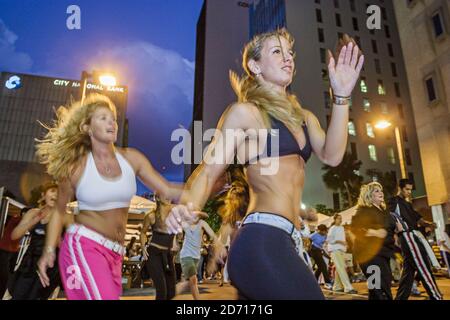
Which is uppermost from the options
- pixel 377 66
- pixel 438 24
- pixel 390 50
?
pixel 390 50

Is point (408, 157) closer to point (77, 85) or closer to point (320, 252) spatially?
point (320, 252)

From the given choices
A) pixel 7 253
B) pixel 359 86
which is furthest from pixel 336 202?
pixel 7 253

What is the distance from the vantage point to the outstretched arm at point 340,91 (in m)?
1.96

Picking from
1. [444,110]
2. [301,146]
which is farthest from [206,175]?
[444,110]

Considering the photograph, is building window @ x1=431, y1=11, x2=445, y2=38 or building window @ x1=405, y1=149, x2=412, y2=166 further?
building window @ x1=405, y1=149, x2=412, y2=166

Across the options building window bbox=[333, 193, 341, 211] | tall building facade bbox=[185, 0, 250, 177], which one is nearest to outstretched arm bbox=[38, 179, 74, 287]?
building window bbox=[333, 193, 341, 211]

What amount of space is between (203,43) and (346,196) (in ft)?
218

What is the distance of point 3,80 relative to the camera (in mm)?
77188

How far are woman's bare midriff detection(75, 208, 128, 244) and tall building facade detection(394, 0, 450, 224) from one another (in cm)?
1940

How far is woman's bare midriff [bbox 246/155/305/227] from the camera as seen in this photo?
5.56 ft

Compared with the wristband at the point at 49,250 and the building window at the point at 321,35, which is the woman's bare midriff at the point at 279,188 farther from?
the building window at the point at 321,35

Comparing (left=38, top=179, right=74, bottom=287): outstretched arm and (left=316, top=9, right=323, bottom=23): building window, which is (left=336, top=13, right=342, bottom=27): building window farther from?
(left=38, top=179, right=74, bottom=287): outstretched arm

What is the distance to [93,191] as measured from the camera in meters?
2.41

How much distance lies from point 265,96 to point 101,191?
1.37 m
